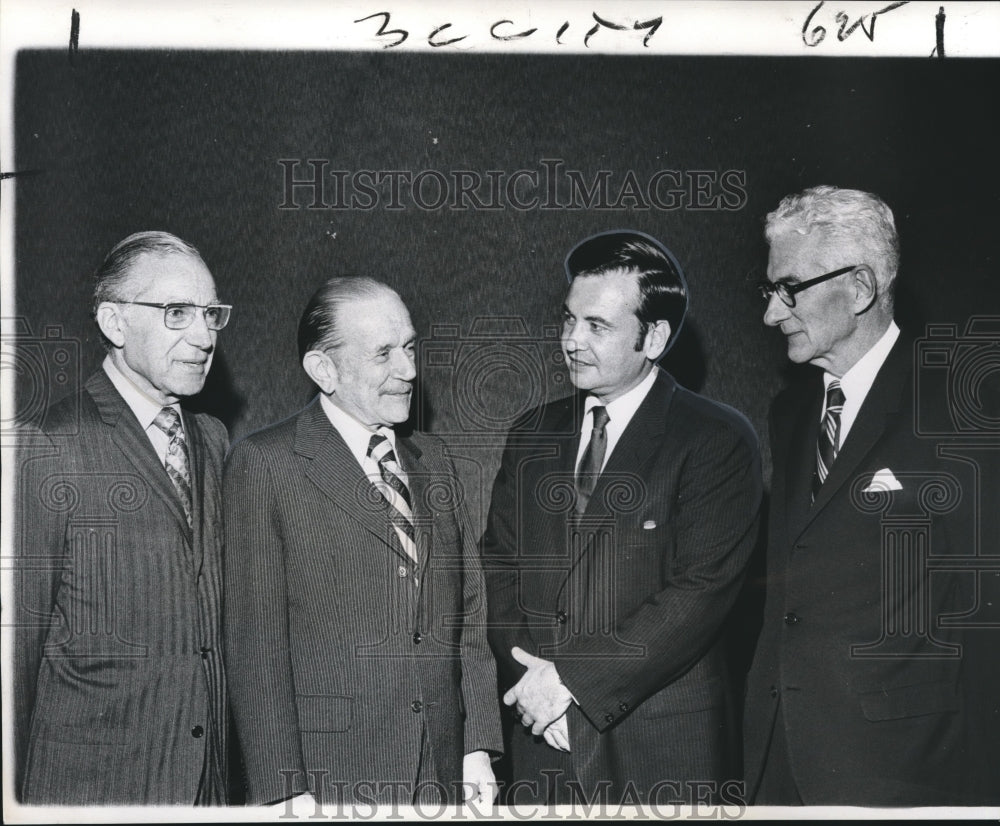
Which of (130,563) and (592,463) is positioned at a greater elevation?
(592,463)

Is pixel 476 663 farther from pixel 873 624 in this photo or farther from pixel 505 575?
pixel 873 624

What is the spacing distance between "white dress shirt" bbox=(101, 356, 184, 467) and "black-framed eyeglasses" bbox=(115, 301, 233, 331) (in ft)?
0.68

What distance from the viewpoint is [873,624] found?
3.19m

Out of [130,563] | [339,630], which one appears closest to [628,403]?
[339,630]

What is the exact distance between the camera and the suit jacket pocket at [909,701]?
3139 mm

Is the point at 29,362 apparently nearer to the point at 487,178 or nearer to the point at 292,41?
the point at 292,41

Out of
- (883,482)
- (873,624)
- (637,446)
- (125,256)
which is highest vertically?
(125,256)

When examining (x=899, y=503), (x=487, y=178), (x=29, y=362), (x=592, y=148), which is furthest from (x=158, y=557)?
(x=899, y=503)

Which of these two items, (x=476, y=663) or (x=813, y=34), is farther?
(x=813, y=34)

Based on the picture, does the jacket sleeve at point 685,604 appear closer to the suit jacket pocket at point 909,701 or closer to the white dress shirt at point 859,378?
the white dress shirt at point 859,378

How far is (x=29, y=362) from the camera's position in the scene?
10.7 ft

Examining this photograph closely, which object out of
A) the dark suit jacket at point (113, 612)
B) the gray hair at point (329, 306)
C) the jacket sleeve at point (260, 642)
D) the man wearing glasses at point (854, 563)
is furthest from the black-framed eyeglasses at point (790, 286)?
the dark suit jacket at point (113, 612)

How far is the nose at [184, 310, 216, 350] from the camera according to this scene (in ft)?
10.5

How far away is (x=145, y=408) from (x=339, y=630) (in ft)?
2.79
